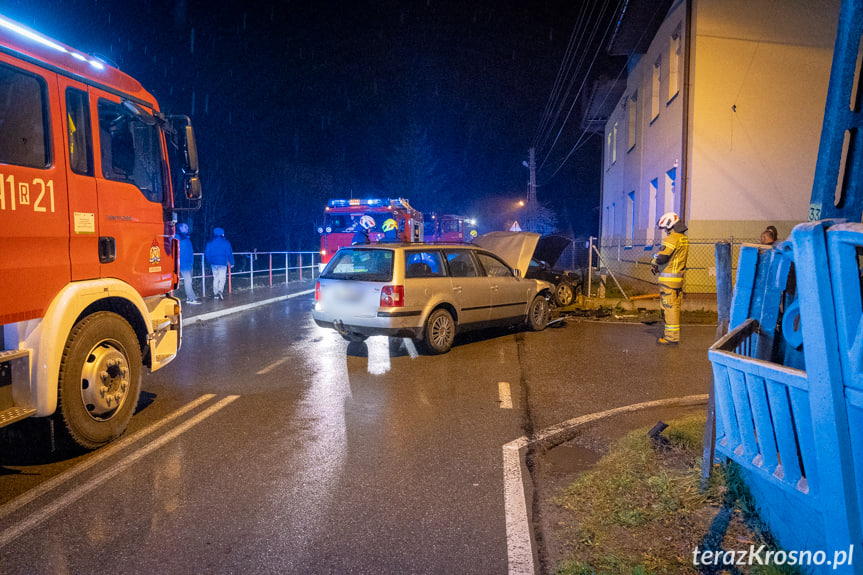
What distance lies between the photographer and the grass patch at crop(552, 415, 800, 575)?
320 cm

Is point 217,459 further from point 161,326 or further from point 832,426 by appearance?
point 832,426

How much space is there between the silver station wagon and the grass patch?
4.30 m

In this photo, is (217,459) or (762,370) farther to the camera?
(217,459)

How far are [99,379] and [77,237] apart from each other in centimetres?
116

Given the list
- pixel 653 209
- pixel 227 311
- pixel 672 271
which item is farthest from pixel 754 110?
pixel 227 311

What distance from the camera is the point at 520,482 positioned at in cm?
434

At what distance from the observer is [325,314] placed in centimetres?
906

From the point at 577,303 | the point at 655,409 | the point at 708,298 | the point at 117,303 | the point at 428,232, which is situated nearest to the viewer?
the point at 117,303

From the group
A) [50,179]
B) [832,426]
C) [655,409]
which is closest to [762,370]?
[832,426]

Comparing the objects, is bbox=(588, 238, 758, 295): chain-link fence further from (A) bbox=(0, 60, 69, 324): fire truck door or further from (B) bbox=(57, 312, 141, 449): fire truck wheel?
(A) bbox=(0, 60, 69, 324): fire truck door

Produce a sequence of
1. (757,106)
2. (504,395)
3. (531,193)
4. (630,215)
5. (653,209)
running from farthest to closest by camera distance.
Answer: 1. (531,193)
2. (630,215)
3. (653,209)
4. (757,106)
5. (504,395)

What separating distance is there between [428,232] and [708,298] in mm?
17390

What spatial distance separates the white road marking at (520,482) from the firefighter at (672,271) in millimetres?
3457

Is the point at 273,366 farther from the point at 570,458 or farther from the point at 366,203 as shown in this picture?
the point at 366,203
